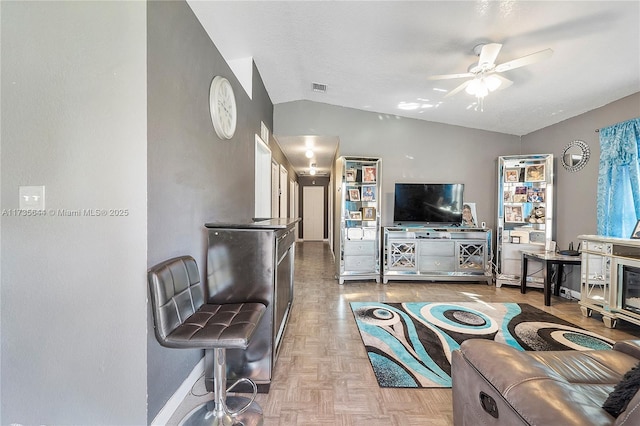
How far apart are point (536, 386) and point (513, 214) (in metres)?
3.95

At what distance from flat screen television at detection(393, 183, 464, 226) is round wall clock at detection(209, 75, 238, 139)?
9.20 feet

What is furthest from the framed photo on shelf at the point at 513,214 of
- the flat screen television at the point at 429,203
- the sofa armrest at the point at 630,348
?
the sofa armrest at the point at 630,348

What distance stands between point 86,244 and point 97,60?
0.88m

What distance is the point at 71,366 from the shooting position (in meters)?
1.30

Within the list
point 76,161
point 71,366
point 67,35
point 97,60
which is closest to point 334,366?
point 71,366

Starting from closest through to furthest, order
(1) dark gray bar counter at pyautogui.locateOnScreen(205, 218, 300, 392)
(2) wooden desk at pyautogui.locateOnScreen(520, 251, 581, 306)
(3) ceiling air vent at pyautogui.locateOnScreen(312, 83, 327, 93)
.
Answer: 1. (1) dark gray bar counter at pyautogui.locateOnScreen(205, 218, 300, 392)
2. (2) wooden desk at pyautogui.locateOnScreen(520, 251, 581, 306)
3. (3) ceiling air vent at pyautogui.locateOnScreen(312, 83, 327, 93)

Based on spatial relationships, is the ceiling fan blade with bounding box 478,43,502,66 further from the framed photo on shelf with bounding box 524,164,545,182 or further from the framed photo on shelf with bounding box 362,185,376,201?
the framed photo on shelf with bounding box 524,164,545,182

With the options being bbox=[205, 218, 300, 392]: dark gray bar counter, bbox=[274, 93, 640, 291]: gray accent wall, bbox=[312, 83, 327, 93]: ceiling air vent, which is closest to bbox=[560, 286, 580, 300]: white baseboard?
bbox=[274, 93, 640, 291]: gray accent wall

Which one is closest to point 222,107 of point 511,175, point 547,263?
point 547,263

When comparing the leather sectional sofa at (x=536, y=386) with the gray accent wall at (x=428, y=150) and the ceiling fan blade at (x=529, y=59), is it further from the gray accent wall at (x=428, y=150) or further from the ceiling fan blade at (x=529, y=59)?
the gray accent wall at (x=428, y=150)

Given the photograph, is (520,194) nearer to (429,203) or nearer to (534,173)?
(534,173)

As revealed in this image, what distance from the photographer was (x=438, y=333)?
8.18ft

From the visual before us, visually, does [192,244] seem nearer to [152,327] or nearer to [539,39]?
[152,327]

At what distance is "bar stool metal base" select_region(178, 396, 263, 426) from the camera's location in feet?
4.59
